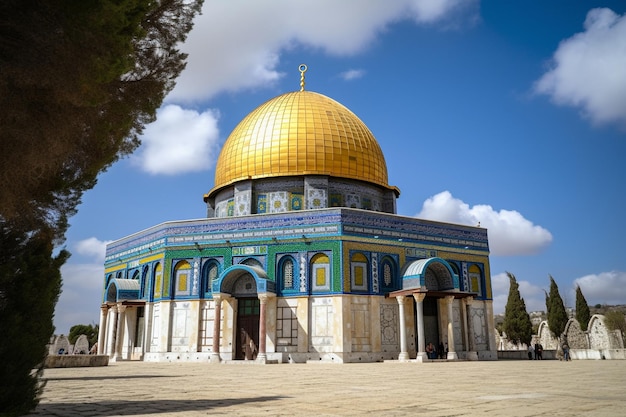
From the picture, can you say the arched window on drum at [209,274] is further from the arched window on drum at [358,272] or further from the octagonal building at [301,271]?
the arched window on drum at [358,272]

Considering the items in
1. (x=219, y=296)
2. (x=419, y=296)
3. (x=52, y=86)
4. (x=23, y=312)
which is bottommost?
(x=23, y=312)

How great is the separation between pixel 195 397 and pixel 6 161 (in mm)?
3851

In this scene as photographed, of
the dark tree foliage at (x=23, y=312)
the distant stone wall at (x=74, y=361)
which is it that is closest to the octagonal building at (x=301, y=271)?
the distant stone wall at (x=74, y=361)

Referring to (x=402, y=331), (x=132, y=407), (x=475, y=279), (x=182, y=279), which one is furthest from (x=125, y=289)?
(x=132, y=407)

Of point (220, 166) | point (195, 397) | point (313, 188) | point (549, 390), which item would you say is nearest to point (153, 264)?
point (220, 166)

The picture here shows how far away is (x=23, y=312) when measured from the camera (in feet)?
17.2

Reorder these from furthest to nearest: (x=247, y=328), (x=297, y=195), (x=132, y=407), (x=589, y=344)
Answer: (x=589, y=344) → (x=297, y=195) → (x=247, y=328) → (x=132, y=407)

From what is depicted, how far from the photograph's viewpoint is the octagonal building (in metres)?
21.4

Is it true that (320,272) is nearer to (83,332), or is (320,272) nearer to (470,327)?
(470,327)

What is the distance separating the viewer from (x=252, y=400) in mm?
6469

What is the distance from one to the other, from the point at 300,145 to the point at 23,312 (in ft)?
68.0

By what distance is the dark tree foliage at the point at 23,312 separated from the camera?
5043mm

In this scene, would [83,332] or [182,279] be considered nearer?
[182,279]

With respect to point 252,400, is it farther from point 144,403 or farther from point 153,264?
point 153,264
